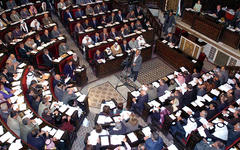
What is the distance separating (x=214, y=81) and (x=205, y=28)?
171 inches

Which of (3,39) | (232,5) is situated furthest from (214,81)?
(3,39)

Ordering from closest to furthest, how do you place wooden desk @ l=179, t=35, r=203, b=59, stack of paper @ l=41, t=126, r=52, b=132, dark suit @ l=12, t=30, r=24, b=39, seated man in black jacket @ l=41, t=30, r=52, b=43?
1. stack of paper @ l=41, t=126, r=52, b=132
2. dark suit @ l=12, t=30, r=24, b=39
3. seated man in black jacket @ l=41, t=30, r=52, b=43
4. wooden desk @ l=179, t=35, r=203, b=59

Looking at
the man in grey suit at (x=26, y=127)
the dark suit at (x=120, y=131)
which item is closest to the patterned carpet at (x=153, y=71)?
the dark suit at (x=120, y=131)

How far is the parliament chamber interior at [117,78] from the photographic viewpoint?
760cm

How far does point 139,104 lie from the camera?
9148 millimetres

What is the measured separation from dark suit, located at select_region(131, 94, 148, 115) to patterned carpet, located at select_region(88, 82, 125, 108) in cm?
112

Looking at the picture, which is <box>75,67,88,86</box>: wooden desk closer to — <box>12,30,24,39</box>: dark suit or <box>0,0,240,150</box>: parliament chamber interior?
<box>0,0,240,150</box>: parliament chamber interior

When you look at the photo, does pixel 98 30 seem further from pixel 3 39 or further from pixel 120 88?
pixel 3 39

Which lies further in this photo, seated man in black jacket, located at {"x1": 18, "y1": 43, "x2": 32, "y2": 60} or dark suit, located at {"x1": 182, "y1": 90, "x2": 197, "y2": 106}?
seated man in black jacket, located at {"x1": 18, "y1": 43, "x2": 32, "y2": 60}

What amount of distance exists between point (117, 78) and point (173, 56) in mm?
3763

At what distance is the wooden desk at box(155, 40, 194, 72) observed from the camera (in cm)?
1227

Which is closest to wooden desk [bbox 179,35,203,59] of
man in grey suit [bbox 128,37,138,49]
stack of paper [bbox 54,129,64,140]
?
man in grey suit [bbox 128,37,138,49]

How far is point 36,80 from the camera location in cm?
965

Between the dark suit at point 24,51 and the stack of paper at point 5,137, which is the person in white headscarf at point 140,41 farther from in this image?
the stack of paper at point 5,137
